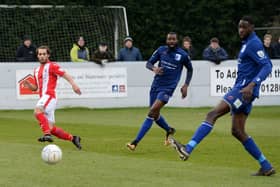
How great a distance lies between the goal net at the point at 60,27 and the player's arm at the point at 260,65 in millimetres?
18894

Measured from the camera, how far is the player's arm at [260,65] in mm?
11078

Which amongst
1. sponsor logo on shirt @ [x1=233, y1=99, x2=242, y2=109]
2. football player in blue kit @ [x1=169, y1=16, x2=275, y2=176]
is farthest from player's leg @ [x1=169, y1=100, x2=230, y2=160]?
sponsor logo on shirt @ [x1=233, y1=99, x2=242, y2=109]

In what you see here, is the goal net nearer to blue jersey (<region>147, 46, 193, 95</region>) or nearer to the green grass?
the green grass

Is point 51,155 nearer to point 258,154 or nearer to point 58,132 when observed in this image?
point 258,154

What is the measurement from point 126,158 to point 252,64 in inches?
122

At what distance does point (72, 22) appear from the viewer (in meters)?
30.9

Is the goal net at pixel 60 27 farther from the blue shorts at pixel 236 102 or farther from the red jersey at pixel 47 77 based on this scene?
the blue shorts at pixel 236 102

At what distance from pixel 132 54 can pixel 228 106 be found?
1584 centimetres

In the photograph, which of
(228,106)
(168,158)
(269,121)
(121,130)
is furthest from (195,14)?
(228,106)

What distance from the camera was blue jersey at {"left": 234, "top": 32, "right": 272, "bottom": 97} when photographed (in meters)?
11.2

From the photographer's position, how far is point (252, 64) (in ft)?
37.3

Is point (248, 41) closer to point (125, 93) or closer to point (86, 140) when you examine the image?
point (86, 140)

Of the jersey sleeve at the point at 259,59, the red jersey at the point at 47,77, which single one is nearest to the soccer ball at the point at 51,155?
the jersey sleeve at the point at 259,59

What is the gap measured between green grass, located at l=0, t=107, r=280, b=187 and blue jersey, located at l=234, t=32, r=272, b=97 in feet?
4.24
